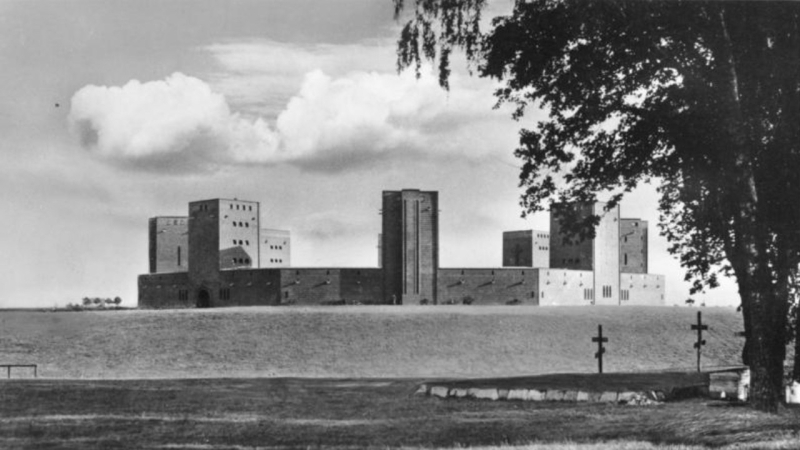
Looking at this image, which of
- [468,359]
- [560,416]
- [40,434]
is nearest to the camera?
[40,434]

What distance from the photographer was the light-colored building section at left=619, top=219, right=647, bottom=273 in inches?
3830

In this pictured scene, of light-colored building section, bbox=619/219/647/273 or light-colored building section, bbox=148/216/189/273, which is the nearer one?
light-colored building section, bbox=619/219/647/273

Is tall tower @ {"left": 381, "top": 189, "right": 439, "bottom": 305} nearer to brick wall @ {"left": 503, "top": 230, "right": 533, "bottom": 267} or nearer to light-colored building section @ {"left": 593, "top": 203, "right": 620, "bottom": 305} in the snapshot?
light-colored building section @ {"left": 593, "top": 203, "right": 620, "bottom": 305}

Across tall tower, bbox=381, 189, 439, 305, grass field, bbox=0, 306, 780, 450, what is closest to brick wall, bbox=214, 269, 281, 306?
tall tower, bbox=381, 189, 439, 305

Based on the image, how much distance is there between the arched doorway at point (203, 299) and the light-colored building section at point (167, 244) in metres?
19.7

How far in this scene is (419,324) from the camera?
52.9 meters

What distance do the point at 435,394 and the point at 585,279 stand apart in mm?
68684

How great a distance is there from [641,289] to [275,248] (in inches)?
1542

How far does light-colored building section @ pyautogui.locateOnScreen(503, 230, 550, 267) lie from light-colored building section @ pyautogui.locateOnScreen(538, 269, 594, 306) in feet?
31.4

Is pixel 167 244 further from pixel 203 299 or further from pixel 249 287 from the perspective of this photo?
pixel 249 287

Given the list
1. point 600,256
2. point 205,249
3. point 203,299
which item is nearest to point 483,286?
point 600,256

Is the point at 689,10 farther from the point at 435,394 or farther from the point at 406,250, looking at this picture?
the point at 406,250

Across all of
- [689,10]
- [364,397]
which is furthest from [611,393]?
[689,10]

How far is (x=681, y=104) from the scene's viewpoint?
17766 millimetres
